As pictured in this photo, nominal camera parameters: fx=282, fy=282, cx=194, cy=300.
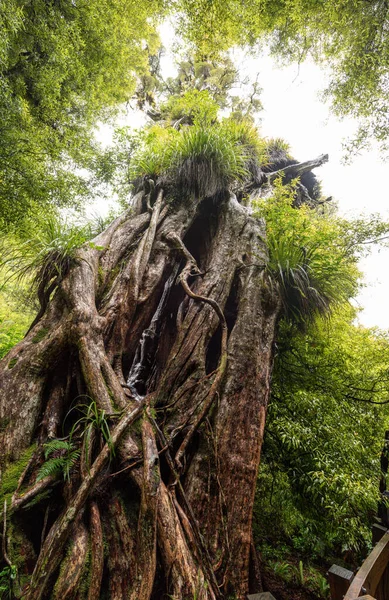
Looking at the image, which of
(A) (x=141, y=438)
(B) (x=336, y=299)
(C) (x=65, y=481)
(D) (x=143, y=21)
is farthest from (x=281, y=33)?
(C) (x=65, y=481)

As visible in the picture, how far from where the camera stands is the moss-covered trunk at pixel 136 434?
1.42m

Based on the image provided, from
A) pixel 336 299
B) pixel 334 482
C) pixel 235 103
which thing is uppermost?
pixel 235 103

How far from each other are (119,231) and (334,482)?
380cm

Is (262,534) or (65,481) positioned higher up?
(65,481)

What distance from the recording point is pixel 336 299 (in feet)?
11.6

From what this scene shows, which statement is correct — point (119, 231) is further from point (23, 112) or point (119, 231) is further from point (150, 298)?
point (23, 112)

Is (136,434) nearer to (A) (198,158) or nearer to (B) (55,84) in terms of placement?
(A) (198,158)

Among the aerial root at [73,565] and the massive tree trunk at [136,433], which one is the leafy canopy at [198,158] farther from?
the aerial root at [73,565]

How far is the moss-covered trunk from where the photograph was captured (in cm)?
142

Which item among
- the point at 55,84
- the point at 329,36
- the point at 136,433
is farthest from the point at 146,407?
the point at 329,36

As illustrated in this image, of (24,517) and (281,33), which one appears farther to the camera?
(281,33)

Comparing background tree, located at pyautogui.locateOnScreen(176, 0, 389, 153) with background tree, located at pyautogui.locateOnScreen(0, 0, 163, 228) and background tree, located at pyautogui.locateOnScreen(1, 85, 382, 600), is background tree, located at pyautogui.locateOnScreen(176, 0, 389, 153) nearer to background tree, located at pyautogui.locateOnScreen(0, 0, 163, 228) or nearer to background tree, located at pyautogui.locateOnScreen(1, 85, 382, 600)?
background tree, located at pyautogui.locateOnScreen(0, 0, 163, 228)

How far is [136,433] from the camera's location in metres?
1.92

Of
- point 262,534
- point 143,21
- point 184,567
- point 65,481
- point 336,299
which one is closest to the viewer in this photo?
point 184,567
